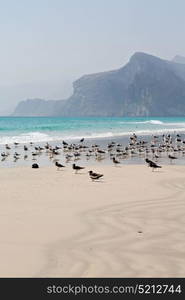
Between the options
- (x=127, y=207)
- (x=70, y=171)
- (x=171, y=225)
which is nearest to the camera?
(x=171, y=225)

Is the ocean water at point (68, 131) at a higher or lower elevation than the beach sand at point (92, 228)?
lower

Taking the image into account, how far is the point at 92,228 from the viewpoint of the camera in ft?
28.7

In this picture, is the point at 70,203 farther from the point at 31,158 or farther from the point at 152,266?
the point at 31,158

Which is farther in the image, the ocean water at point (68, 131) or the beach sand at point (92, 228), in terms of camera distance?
the ocean water at point (68, 131)

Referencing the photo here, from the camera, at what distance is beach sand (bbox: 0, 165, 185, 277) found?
6.56 meters

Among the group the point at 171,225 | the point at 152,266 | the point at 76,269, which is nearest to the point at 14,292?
the point at 76,269

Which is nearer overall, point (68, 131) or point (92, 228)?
point (92, 228)

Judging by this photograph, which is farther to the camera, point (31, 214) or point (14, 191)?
point (14, 191)

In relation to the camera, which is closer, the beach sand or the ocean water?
the beach sand

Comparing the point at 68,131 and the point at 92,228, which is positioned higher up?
the point at 92,228

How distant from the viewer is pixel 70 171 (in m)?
18.6

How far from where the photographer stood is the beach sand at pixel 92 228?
21.5 ft

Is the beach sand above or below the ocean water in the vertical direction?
above

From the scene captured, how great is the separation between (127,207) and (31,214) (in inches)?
89.1
